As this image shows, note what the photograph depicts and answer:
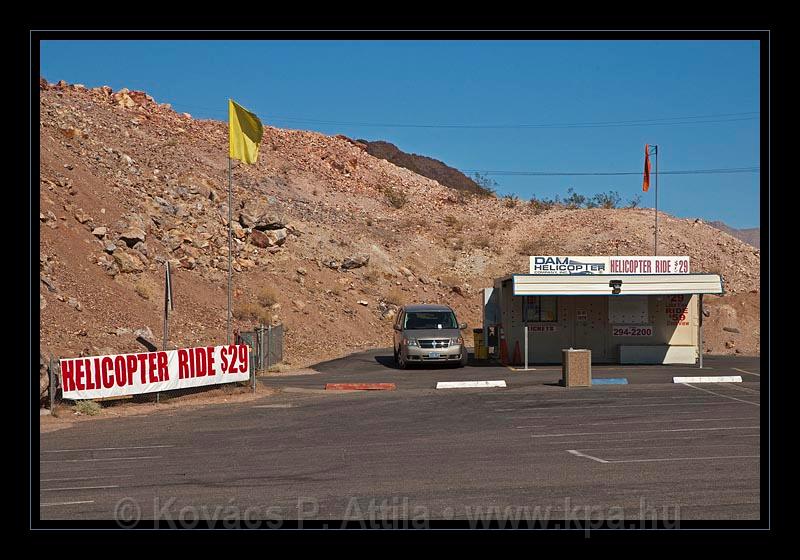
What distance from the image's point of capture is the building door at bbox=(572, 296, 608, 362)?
3134 centimetres

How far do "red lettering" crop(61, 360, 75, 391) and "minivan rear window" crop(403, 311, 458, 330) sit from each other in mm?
13242

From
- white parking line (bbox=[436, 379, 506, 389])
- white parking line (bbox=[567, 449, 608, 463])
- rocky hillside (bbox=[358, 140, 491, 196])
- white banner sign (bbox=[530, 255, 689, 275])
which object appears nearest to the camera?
white parking line (bbox=[567, 449, 608, 463])

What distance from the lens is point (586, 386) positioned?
23344 millimetres

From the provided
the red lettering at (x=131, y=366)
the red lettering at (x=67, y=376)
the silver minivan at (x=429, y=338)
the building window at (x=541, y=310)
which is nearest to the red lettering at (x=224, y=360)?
the red lettering at (x=131, y=366)

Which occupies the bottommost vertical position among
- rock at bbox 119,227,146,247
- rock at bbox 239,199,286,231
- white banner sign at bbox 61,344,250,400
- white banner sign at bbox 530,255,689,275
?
white banner sign at bbox 61,344,250,400

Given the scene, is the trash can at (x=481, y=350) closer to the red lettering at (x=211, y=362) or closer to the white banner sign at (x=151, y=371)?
the white banner sign at (x=151, y=371)

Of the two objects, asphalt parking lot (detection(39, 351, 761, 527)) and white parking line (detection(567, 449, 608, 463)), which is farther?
white parking line (detection(567, 449, 608, 463))

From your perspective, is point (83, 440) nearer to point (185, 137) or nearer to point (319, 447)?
point (319, 447)

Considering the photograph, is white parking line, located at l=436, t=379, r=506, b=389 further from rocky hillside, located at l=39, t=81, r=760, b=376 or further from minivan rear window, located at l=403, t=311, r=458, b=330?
rocky hillside, located at l=39, t=81, r=760, b=376

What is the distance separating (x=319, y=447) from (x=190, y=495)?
391 cm

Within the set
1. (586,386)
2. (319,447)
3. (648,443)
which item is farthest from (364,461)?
(586,386)

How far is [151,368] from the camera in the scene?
20.8 meters

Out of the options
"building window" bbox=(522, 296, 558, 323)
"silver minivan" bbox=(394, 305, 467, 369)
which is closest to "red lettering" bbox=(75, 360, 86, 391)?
"silver minivan" bbox=(394, 305, 467, 369)

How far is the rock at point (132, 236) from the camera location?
142 feet
